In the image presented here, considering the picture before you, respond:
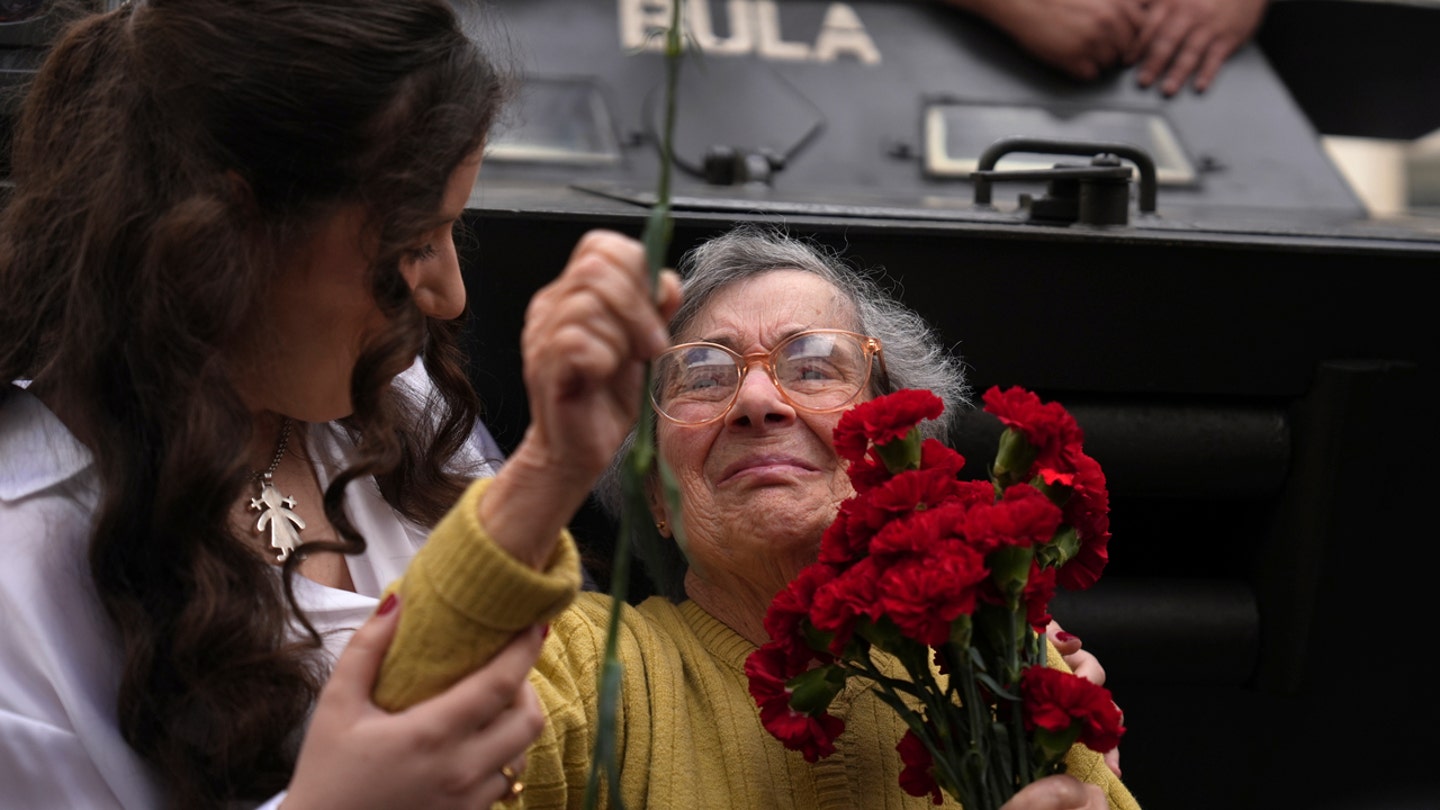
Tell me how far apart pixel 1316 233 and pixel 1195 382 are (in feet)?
0.96

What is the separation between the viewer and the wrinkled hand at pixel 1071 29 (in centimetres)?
336

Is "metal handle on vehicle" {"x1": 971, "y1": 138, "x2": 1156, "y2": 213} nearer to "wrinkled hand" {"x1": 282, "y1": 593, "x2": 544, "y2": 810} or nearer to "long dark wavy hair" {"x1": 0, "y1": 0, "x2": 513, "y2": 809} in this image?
"long dark wavy hair" {"x1": 0, "y1": 0, "x2": 513, "y2": 809}

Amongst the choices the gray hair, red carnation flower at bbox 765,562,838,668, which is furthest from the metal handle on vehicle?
red carnation flower at bbox 765,562,838,668

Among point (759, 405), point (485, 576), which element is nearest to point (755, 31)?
point (759, 405)

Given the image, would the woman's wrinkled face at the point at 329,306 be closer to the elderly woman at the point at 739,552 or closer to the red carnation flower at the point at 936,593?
the elderly woman at the point at 739,552

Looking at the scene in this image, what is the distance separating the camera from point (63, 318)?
1560 millimetres

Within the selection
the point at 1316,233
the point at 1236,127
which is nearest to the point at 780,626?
the point at 1316,233

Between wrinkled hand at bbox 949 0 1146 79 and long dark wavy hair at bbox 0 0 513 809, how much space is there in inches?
80.6

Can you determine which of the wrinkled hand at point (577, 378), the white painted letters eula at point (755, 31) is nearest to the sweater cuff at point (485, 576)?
the wrinkled hand at point (577, 378)

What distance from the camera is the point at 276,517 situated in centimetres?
171

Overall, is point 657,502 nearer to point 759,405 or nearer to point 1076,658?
point 759,405

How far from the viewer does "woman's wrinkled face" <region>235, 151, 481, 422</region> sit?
1.53 metres

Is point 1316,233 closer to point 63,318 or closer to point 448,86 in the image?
point 448,86

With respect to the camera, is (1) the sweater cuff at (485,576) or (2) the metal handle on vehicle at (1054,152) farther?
(2) the metal handle on vehicle at (1054,152)
